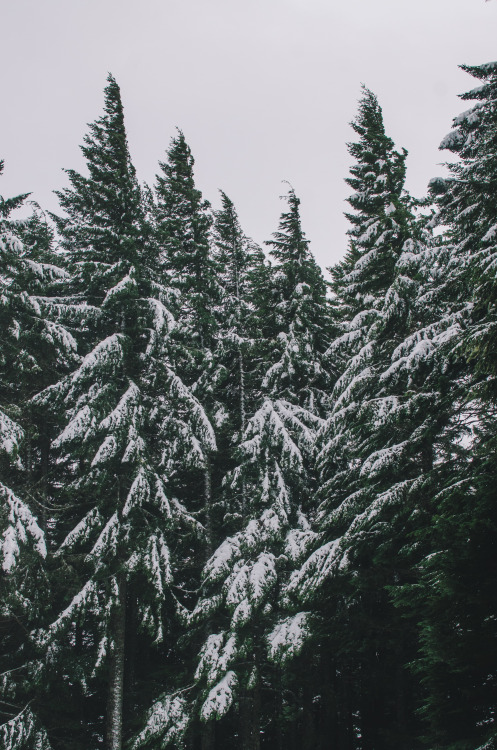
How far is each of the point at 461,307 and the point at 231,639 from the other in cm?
1015

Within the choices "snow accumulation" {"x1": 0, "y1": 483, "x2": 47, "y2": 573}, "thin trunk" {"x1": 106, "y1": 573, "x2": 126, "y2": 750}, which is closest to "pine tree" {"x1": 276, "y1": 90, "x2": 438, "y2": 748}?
"thin trunk" {"x1": 106, "y1": 573, "x2": 126, "y2": 750}

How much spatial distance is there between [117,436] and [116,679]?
6590mm

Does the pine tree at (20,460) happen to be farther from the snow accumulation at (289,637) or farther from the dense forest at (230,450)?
the snow accumulation at (289,637)

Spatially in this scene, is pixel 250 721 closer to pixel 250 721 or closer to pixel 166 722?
pixel 250 721

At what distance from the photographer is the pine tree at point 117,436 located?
495 inches

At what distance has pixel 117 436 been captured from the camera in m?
13.5

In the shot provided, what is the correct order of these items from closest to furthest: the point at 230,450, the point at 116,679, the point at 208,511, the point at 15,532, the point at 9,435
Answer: the point at 15,532
the point at 9,435
the point at 116,679
the point at 208,511
the point at 230,450

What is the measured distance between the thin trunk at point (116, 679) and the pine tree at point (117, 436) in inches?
1.2

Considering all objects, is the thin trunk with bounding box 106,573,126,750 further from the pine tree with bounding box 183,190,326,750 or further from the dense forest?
the pine tree with bounding box 183,190,326,750

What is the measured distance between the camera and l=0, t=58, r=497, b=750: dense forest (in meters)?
10.8

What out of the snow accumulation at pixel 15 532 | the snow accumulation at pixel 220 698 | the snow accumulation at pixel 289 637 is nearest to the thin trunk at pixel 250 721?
the snow accumulation at pixel 220 698

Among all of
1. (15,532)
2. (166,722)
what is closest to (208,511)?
(166,722)

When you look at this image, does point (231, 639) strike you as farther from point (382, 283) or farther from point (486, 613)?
point (382, 283)

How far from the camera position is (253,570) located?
12.6 meters
